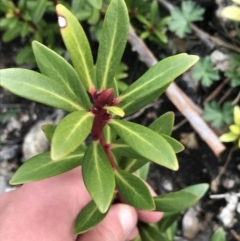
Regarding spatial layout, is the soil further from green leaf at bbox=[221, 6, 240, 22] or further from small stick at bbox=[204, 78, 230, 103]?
green leaf at bbox=[221, 6, 240, 22]

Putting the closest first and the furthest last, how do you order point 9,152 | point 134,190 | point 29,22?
point 134,190
point 29,22
point 9,152

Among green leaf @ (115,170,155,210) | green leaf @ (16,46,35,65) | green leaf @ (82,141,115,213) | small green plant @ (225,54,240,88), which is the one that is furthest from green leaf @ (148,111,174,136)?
green leaf @ (16,46,35,65)

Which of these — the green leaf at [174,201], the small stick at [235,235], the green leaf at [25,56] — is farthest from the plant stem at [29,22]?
the small stick at [235,235]

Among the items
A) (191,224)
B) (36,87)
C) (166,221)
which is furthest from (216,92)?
(36,87)

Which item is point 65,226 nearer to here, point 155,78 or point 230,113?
point 155,78

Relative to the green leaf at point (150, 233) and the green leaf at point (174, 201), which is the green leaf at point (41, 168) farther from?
the green leaf at point (150, 233)

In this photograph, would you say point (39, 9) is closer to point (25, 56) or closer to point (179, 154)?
point (25, 56)

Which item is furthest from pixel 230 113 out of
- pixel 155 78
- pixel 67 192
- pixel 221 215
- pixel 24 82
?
pixel 24 82

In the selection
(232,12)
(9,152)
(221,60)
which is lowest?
(9,152)
